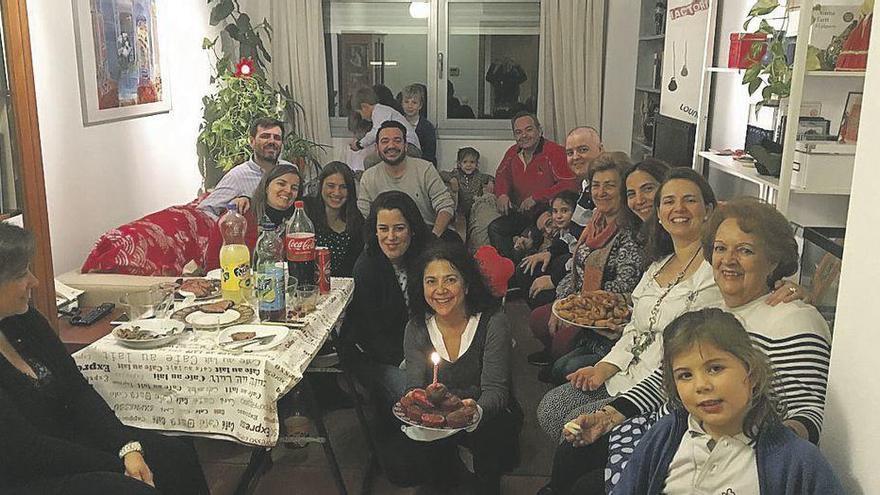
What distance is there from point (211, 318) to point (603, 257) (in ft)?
4.82

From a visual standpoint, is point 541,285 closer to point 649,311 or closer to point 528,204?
point 528,204

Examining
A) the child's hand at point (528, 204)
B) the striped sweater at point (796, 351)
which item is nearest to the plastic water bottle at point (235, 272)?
the striped sweater at point (796, 351)

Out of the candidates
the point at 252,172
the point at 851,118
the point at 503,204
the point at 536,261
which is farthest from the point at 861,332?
the point at 503,204

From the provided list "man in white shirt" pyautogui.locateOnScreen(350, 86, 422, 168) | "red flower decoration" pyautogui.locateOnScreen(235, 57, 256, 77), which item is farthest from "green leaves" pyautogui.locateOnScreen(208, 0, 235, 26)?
"man in white shirt" pyautogui.locateOnScreen(350, 86, 422, 168)

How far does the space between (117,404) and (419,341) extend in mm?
903

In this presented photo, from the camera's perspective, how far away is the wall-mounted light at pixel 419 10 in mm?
5625

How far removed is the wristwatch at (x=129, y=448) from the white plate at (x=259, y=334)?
0.33 m

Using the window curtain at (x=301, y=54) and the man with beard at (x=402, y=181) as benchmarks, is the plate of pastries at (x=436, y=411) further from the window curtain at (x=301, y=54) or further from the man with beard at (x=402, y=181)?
the window curtain at (x=301, y=54)

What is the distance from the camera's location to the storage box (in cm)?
250

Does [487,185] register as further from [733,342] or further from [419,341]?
[733,342]

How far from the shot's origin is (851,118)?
2617 millimetres

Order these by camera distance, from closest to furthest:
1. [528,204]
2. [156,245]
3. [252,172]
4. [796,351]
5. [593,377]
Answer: [796,351] < [593,377] < [156,245] < [252,172] < [528,204]

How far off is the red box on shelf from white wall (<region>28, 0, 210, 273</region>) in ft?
9.38

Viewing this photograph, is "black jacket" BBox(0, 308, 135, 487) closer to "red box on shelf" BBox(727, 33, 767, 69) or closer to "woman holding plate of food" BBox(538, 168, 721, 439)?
"woman holding plate of food" BBox(538, 168, 721, 439)
